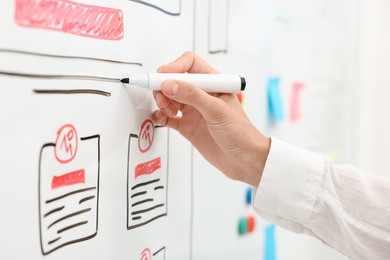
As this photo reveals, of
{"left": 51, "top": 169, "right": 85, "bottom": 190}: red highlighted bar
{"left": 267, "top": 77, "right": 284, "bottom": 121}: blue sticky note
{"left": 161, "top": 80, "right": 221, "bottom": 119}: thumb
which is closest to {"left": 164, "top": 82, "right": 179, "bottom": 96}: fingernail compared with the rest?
{"left": 161, "top": 80, "right": 221, "bottom": 119}: thumb

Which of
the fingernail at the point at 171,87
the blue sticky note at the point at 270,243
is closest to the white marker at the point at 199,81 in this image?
A: the fingernail at the point at 171,87

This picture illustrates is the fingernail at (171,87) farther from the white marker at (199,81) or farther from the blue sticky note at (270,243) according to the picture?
the blue sticky note at (270,243)

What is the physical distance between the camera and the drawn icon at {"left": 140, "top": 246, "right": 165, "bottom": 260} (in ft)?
1.63

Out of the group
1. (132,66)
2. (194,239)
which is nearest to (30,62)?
(132,66)

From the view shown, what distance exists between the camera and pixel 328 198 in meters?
0.55

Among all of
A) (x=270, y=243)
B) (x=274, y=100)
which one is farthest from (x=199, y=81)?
(x=270, y=243)

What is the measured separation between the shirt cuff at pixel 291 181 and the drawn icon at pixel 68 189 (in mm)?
228

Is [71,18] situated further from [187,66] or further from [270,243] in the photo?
[270,243]

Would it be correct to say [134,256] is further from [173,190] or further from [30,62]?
[30,62]

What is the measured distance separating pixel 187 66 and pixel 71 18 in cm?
16

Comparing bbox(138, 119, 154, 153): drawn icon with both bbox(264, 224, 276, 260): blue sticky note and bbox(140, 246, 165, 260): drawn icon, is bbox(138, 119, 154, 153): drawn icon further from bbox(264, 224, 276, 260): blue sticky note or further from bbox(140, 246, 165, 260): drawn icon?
bbox(264, 224, 276, 260): blue sticky note

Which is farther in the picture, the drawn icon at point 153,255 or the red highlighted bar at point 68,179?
the drawn icon at point 153,255

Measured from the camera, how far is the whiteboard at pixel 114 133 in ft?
1.10

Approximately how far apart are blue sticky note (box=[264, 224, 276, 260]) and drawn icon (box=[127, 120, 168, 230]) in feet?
1.09
